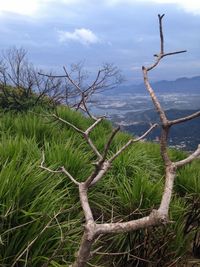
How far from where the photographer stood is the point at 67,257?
12.6 ft

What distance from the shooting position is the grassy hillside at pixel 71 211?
3609mm

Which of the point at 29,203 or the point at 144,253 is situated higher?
the point at 29,203

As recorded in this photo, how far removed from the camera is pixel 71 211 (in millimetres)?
4680

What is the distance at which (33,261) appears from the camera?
3520 millimetres

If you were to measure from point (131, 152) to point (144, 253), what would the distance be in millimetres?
3408

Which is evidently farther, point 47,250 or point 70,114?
point 70,114

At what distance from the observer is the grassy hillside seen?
3.61 meters

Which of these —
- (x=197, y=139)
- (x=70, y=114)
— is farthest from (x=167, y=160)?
(x=197, y=139)

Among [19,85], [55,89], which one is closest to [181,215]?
[19,85]

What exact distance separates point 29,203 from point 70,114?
23.3 ft

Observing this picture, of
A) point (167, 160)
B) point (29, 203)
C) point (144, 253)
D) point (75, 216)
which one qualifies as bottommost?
point (144, 253)

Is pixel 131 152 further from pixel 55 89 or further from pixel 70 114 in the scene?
pixel 55 89

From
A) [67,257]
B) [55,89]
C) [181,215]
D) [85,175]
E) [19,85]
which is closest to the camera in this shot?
[67,257]

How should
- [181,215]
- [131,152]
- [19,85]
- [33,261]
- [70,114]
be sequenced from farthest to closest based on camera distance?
[19,85] → [70,114] → [131,152] → [181,215] → [33,261]
